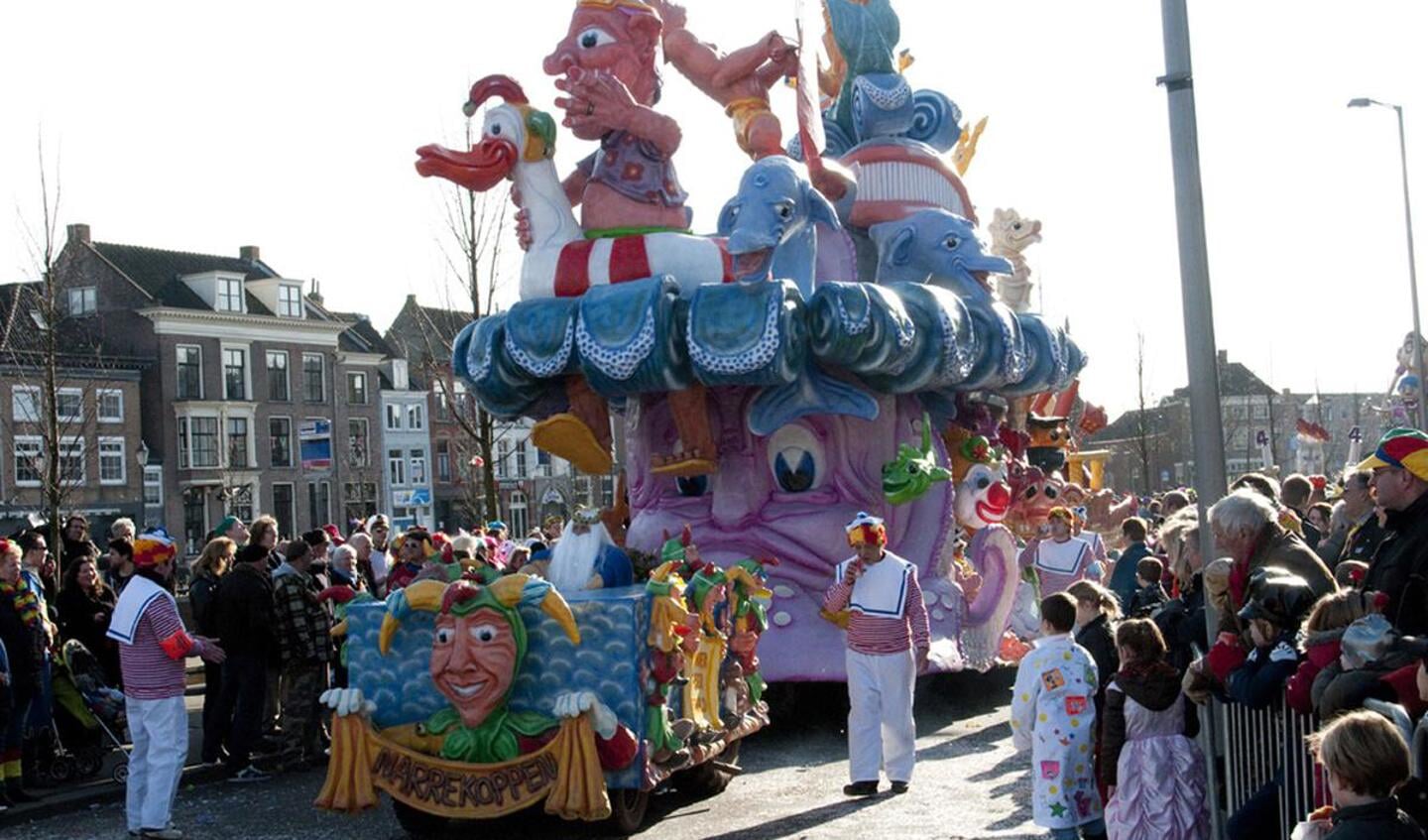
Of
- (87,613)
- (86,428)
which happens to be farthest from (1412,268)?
(86,428)

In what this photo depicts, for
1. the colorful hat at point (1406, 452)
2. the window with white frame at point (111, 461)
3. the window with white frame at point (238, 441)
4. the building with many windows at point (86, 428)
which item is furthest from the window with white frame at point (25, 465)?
the colorful hat at point (1406, 452)

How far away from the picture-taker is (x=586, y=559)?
9586 millimetres

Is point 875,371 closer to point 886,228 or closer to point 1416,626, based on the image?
point 886,228

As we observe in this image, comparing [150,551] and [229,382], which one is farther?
[229,382]

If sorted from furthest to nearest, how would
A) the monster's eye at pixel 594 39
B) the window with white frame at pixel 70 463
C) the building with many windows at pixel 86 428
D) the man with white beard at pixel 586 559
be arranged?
the building with many windows at pixel 86 428 → the window with white frame at pixel 70 463 → the monster's eye at pixel 594 39 → the man with white beard at pixel 586 559

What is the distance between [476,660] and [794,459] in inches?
198

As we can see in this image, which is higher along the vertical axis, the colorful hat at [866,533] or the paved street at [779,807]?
the colorful hat at [866,533]

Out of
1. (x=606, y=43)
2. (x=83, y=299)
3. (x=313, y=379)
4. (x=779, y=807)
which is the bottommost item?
(x=779, y=807)

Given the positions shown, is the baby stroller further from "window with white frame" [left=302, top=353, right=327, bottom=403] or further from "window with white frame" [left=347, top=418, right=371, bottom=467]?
"window with white frame" [left=347, top=418, right=371, bottom=467]

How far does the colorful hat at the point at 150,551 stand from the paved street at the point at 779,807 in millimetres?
1587

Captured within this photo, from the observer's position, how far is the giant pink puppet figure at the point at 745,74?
42.6ft

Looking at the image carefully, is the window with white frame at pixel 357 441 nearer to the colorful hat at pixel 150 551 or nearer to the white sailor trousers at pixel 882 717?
the colorful hat at pixel 150 551

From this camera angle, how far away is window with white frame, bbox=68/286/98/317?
49312 millimetres

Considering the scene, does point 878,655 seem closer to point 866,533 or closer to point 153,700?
point 866,533
